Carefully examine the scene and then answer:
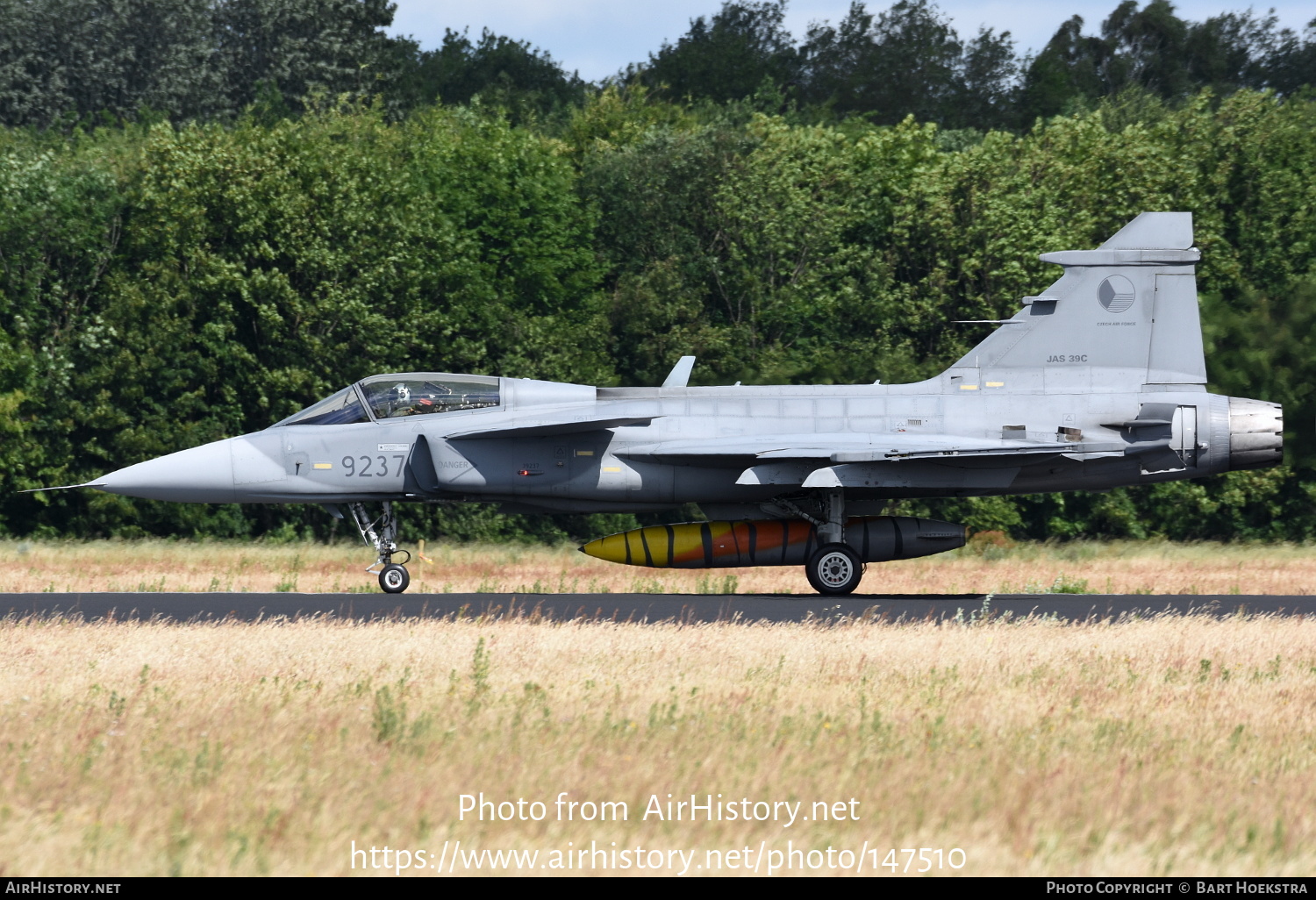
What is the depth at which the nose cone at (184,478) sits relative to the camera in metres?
17.2

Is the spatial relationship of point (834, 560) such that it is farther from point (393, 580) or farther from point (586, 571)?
point (586, 571)

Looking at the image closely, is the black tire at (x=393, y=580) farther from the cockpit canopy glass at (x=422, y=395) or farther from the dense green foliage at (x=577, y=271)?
the dense green foliage at (x=577, y=271)

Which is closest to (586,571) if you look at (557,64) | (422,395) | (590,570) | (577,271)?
(590,570)

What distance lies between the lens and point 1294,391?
31688 mm

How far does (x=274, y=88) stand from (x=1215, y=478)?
40.7 metres

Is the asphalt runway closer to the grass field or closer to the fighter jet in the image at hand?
the fighter jet

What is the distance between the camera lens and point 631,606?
1593cm

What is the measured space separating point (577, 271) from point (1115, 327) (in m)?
23.7

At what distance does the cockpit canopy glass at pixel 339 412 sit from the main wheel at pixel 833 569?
Result: 5.63 m

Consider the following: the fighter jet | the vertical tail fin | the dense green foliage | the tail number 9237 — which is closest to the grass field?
the fighter jet

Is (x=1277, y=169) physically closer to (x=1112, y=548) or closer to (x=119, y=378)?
(x=1112, y=548)

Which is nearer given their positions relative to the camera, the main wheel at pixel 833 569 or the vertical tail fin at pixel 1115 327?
the main wheel at pixel 833 569

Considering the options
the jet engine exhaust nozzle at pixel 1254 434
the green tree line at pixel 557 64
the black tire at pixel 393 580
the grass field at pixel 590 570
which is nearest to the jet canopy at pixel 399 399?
the black tire at pixel 393 580

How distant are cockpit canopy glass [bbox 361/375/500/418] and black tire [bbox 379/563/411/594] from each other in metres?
1.88
